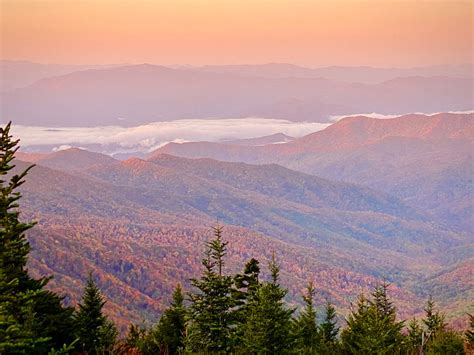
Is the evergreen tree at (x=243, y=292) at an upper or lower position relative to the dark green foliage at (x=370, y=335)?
upper

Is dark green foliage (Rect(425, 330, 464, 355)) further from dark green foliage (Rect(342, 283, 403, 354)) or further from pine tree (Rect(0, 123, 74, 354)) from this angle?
pine tree (Rect(0, 123, 74, 354))

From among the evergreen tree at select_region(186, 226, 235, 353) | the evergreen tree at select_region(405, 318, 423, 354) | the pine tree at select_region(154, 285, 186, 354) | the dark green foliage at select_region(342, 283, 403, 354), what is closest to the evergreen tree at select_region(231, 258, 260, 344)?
the evergreen tree at select_region(186, 226, 235, 353)

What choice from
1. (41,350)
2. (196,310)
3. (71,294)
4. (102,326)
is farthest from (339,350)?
(71,294)

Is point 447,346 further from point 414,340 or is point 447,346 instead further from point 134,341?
point 134,341

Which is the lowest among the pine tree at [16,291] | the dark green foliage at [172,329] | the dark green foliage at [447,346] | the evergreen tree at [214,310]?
the dark green foliage at [172,329]

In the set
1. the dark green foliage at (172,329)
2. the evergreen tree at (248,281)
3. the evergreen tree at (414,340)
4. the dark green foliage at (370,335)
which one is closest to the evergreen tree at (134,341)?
the dark green foliage at (172,329)

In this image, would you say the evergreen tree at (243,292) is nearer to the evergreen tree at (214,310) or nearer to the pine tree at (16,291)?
the evergreen tree at (214,310)

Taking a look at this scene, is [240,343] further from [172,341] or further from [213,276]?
[172,341]

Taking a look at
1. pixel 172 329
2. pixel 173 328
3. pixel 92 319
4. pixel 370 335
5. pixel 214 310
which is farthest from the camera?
pixel 92 319

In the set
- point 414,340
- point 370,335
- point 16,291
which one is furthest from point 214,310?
point 414,340
